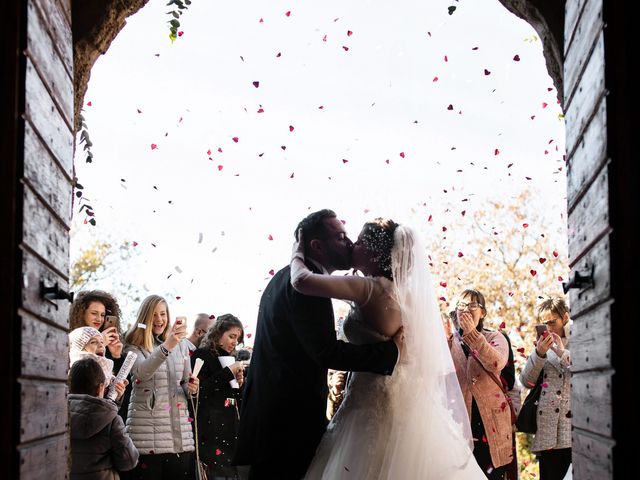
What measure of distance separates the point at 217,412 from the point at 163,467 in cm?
81

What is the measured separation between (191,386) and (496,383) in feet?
7.81

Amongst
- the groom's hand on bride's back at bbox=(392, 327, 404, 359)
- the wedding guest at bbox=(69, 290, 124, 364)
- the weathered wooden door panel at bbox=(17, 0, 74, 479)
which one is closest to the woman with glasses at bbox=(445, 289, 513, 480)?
the groom's hand on bride's back at bbox=(392, 327, 404, 359)

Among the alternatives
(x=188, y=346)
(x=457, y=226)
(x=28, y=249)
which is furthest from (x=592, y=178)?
(x=457, y=226)

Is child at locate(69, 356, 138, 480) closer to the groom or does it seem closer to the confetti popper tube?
the confetti popper tube

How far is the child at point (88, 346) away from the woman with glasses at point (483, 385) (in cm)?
274

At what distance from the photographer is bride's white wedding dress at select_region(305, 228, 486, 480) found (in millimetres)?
4602

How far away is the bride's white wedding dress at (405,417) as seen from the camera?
15.1 ft

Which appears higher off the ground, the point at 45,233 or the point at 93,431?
the point at 45,233

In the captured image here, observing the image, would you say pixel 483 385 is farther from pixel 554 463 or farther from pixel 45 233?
pixel 45 233

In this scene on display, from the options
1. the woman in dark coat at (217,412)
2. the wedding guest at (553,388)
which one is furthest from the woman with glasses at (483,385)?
the woman in dark coat at (217,412)

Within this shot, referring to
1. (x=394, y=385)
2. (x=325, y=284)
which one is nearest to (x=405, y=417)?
(x=394, y=385)

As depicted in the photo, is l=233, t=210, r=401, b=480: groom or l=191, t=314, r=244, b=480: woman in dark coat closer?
l=233, t=210, r=401, b=480: groom

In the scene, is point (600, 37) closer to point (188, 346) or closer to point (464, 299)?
point (464, 299)

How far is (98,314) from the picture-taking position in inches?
258
